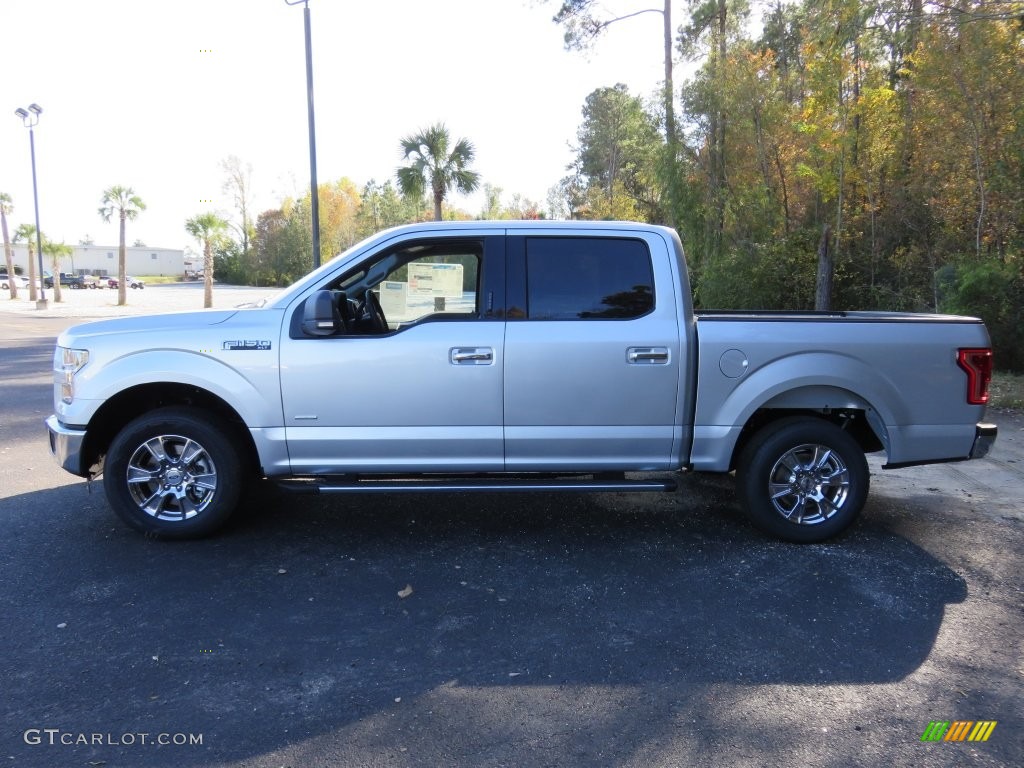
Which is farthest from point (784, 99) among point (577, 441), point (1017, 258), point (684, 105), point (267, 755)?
point (267, 755)

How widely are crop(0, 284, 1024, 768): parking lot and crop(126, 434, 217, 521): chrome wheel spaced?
0.27m

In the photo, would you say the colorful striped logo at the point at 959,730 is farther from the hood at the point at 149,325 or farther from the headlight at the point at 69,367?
the headlight at the point at 69,367

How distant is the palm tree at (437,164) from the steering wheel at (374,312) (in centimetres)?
A: 1732

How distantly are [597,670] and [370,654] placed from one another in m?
1.06

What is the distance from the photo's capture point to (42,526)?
5.14m

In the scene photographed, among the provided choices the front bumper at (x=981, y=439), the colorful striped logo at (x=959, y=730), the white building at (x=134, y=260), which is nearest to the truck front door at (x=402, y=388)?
the colorful striped logo at (x=959, y=730)

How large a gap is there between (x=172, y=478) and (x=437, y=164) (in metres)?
18.8

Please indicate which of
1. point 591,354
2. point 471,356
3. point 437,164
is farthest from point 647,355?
point 437,164

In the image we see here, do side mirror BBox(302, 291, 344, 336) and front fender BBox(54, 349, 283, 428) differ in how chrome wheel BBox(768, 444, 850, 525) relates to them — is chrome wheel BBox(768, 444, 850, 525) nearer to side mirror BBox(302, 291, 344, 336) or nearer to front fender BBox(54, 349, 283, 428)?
side mirror BBox(302, 291, 344, 336)

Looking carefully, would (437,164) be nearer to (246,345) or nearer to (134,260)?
(246,345)

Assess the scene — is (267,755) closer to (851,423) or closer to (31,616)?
(31,616)

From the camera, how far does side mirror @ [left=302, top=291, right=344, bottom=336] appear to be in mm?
4492

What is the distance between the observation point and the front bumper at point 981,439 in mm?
4816

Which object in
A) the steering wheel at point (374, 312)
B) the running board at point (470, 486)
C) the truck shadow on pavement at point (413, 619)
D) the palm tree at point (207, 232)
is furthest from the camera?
the palm tree at point (207, 232)
